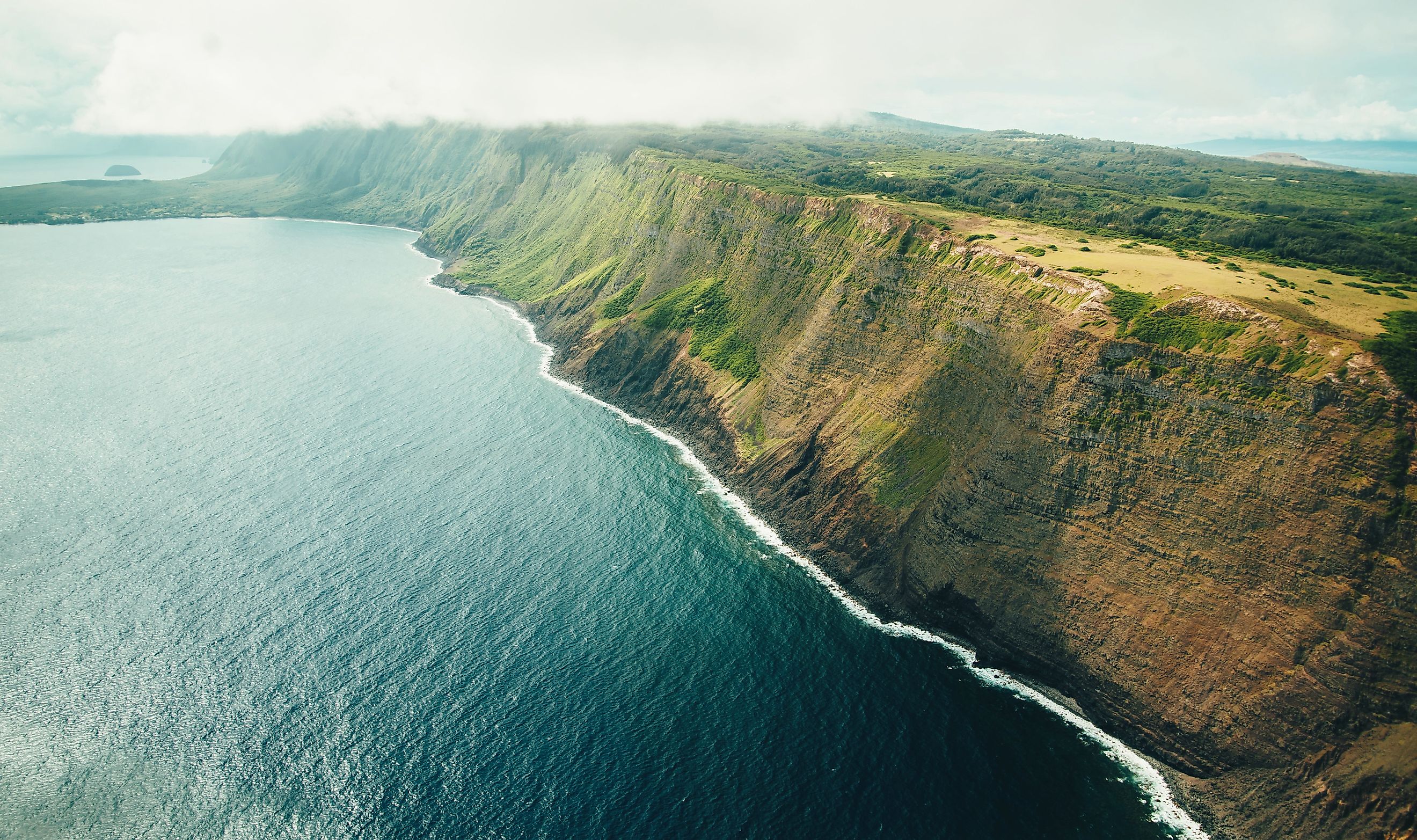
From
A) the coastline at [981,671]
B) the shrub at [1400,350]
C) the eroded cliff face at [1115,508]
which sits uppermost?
the shrub at [1400,350]

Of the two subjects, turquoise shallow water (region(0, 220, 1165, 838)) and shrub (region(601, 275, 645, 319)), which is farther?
shrub (region(601, 275, 645, 319))

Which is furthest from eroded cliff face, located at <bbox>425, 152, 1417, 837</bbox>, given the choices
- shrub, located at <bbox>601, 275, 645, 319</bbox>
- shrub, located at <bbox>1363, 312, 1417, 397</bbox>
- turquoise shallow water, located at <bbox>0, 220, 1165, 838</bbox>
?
shrub, located at <bbox>601, 275, 645, 319</bbox>

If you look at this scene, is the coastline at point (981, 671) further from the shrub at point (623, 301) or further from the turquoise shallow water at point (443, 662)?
the shrub at point (623, 301)

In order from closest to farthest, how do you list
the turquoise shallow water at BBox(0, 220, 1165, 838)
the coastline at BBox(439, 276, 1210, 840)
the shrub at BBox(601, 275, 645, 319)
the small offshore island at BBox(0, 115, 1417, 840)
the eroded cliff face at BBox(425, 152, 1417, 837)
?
the turquoise shallow water at BBox(0, 220, 1165, 838) → the eroded cliff face at BBox(425, 152, 1417, 837) → the small offshore island at BBox(0, 115, 1417, 840) → the coastline at BBox(439, 276, 1210, 840) → the shrub at BBox(601, 275, 645, 319)

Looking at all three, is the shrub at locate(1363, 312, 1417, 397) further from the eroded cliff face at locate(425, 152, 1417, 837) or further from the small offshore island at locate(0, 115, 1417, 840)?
the eroded cliff face at locate(425, 152, 1417, 837)

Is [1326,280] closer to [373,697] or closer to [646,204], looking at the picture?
[373,697]

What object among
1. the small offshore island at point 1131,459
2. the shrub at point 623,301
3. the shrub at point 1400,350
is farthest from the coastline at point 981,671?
the shrub at point 623,301

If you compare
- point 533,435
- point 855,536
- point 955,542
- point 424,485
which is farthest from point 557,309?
point 955,542

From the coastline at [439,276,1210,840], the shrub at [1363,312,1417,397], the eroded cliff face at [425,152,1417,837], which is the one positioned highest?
the shrub at [1363,312,1417,397]

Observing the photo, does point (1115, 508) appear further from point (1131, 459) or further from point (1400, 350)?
point (1400, 350)
